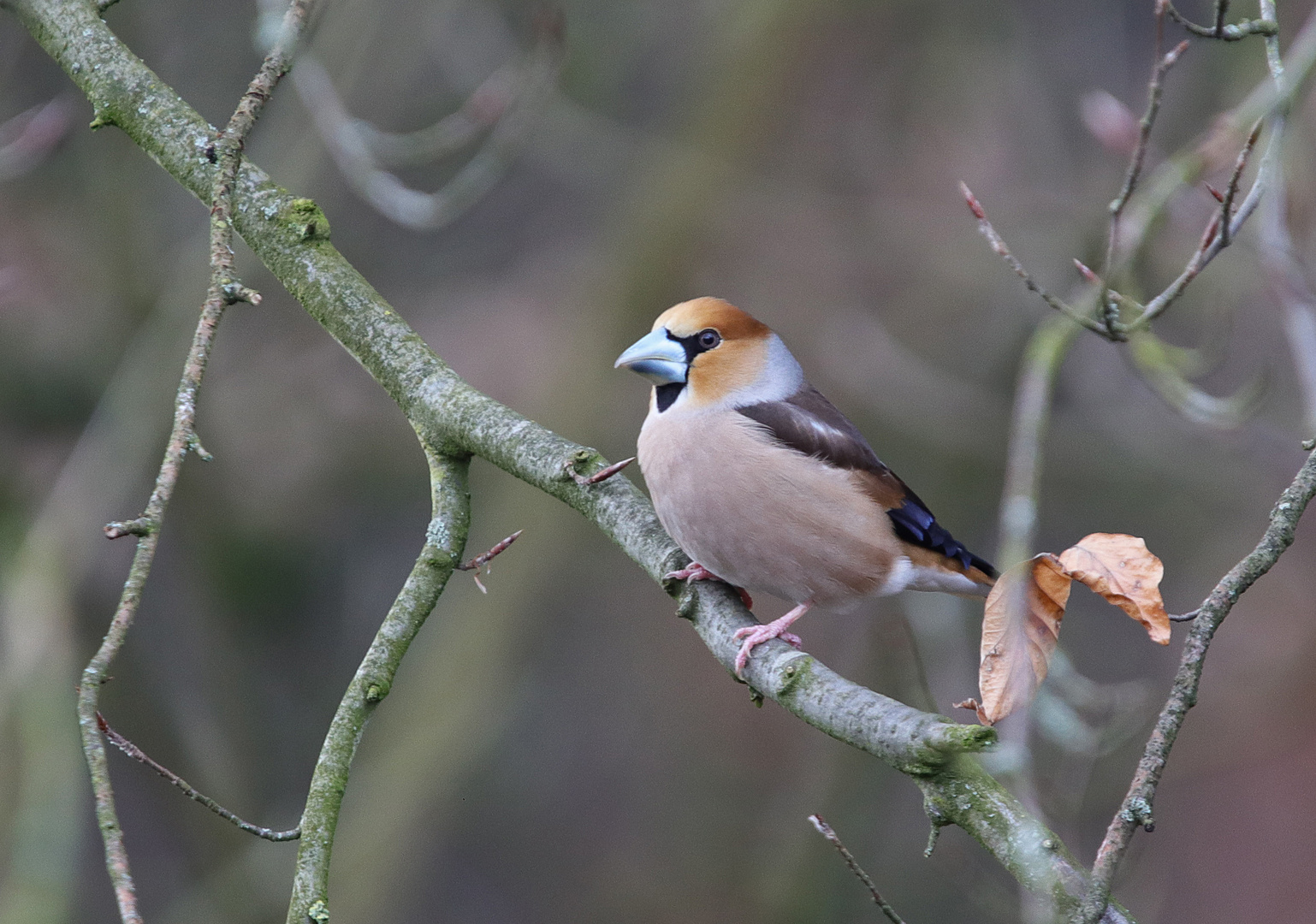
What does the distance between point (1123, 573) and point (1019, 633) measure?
0.92 feet

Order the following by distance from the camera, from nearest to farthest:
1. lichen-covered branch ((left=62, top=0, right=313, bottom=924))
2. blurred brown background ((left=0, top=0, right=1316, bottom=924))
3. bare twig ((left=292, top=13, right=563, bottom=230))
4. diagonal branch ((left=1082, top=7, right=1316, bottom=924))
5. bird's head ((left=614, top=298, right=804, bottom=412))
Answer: diagonal branch ((left=1082, top=7, right=1316, bottom=924)), lichen-covered branch ((left=62, top=0, right=313, bottom=924)), bird's head ((left=614, top=298, right=804, bottom=412)), bare twig ((left=292, top=13, right=563, bottom=230)), blurred brown background ((left=0, top=0, right=1316, bottom=924))

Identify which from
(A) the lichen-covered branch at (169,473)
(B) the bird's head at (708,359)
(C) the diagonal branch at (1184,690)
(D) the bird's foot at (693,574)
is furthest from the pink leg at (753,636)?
(A) the lichen-covered branch at (169,473)

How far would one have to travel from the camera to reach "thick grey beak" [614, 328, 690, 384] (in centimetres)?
418

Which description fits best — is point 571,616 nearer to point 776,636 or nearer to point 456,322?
point 456,322

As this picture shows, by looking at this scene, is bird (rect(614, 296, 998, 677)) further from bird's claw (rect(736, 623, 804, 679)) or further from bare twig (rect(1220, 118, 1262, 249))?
bare twig (rect(1220, 118, 1262, 249))

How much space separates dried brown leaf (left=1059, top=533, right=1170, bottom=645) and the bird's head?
158cm

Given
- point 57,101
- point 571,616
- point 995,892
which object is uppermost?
point 57,101

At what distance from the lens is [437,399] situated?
319 centimetres

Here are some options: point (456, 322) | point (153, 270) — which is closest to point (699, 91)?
point (456, 322)

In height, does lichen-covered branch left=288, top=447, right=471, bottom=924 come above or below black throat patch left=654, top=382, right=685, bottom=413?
below

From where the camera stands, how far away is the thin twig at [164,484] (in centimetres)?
210

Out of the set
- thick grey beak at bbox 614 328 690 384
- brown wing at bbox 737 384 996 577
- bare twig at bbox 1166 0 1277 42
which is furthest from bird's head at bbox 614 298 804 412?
bare twig at bbox 1166 0 1277 42

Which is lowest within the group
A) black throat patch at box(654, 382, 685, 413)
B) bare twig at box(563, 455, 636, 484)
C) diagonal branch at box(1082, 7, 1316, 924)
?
diagonal branch at box(1082, 7, 1316, 924)

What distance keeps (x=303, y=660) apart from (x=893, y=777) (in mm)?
3790
